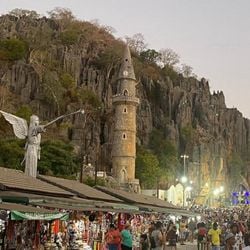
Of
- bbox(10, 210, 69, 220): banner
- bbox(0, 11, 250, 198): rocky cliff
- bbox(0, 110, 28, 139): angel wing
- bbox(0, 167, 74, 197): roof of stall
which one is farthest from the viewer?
bbox(0, 11, 250, 198): rocky cliff

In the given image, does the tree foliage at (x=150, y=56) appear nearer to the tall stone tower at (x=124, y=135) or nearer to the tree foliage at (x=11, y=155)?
the tall stone tower at (x=124, y=135)

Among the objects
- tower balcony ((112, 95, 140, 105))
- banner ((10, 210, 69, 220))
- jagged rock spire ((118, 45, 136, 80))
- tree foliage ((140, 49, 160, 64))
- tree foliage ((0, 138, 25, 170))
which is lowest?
banner ((10, 210, 69, 220))

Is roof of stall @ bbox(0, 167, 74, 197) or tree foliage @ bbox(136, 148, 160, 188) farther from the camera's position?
tree foliage @ bbox(136, 148, 160, 188)

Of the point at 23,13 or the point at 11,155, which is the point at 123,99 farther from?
the point at 23,13

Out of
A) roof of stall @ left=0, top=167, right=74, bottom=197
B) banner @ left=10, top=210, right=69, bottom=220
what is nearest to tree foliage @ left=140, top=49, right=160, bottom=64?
roof of stall @ left=0, top=167, right=74, bottom=197

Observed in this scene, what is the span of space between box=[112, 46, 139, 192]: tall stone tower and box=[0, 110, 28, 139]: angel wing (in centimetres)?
4246

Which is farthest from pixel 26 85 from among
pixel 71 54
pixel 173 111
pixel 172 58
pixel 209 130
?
pixel 172 58

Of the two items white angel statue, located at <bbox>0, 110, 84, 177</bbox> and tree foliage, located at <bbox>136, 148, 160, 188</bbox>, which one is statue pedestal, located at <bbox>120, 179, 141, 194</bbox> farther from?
white angel statue, located at <bbox>0, 110, 84, 177</bbox>

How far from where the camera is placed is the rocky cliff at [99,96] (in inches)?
3073

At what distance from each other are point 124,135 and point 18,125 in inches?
1736

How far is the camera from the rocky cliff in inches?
3073

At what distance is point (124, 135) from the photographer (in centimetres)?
7069

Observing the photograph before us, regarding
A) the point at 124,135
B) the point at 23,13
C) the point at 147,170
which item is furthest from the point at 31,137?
the point at 23,13

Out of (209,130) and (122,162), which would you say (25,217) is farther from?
(209,130)
